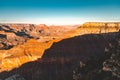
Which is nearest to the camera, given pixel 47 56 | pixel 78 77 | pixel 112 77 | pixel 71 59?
pixel 112 77

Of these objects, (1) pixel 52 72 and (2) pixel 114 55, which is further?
(1) pixel 52 72

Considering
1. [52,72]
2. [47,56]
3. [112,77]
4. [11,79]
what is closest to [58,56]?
[47,56]

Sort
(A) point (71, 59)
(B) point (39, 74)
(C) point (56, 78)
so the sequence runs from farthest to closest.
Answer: (A) point (71, 59), (B) point (39, 74), (C) point (56, 78)

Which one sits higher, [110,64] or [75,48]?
[110,64]

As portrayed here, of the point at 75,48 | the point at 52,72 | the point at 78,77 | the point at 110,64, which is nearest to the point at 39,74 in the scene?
the point at 52,72

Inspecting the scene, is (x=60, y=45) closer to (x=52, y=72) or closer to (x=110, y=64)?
(x=52, y=72)

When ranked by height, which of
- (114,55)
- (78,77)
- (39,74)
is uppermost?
(114,55)
